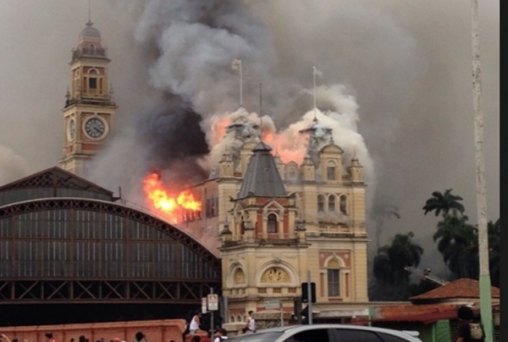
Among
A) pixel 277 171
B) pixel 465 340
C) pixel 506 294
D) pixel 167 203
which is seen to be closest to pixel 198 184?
pixel 167 203

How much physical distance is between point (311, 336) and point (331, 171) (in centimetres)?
9473

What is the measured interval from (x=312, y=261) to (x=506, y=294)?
324 feet

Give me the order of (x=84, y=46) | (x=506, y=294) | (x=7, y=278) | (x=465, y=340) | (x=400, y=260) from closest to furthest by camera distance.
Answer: (x=506, y=294)
(x=465, y=340)
(x=7, y=278)
(x=400, y=260)
(x=84, y=46)

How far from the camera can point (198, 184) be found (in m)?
113

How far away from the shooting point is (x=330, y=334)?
690 inches

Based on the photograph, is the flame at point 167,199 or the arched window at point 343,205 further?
the flame at point 167,199

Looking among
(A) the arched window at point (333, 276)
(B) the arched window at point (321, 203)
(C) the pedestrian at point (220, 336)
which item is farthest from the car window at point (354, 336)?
(B) the arched window at point (321, 203)

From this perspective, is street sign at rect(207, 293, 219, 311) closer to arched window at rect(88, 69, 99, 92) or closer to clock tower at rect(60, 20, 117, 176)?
clock tower at rect(60, 20, 117, 176)

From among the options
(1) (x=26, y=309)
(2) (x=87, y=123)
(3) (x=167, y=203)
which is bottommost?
(1) (x=26, y=309)

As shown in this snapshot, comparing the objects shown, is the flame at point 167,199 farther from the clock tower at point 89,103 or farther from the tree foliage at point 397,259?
the tree foliage at point 397,259

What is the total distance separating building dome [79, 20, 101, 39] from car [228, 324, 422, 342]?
101757 millimetres

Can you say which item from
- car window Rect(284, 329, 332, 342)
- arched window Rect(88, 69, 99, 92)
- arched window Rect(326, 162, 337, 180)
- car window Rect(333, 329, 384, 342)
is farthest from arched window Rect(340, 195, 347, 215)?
car window Rect(284, 329, 332, 342)

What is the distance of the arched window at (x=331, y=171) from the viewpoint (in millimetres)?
111750

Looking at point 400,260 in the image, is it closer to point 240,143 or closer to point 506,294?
point 240,143
